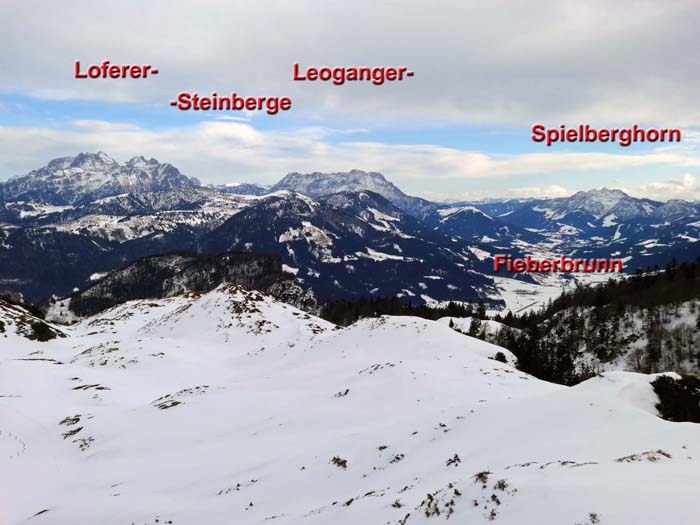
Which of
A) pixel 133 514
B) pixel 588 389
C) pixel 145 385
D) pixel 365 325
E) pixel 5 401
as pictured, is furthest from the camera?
pixel 365 325

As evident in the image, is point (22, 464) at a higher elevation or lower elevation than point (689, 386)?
lower

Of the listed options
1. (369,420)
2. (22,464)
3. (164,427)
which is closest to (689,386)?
(369,420)

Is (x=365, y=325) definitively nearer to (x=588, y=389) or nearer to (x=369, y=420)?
(x=369, y=420)

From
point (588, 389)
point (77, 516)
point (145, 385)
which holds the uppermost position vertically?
point (588, 389)

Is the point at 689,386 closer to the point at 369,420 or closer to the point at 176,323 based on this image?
the point at 369,420

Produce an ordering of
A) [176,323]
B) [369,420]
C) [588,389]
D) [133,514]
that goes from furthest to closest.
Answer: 1. [176,323]
2. [369,420]
3. [588,389]
4. [133,514]

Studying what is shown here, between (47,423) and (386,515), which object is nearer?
(386,515)

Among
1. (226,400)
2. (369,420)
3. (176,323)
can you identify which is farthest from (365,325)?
(176,323)
